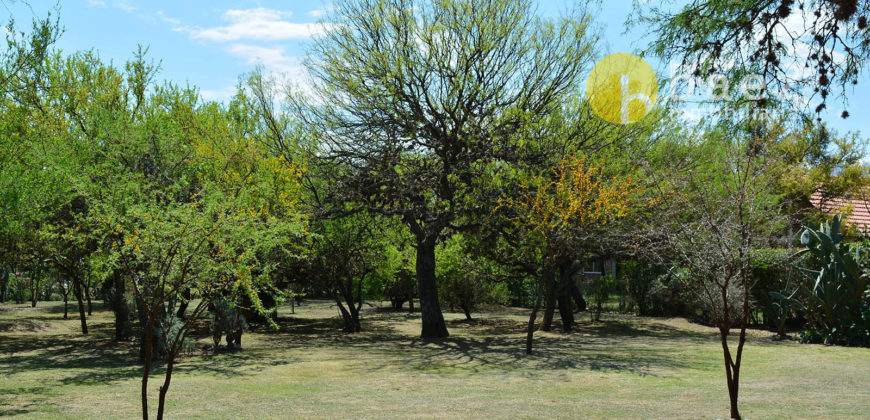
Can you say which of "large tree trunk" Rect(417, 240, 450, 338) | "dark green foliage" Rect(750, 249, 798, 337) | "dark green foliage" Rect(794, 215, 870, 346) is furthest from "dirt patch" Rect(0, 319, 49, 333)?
"dark green foliage" Rect(794, 215, 870, 346)

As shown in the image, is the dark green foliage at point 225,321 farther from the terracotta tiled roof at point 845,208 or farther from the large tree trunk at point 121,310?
the terracotta tiled roof at point 845,208

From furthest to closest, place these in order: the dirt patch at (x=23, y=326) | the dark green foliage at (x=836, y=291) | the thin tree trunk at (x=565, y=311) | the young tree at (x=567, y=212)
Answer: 1. the dirt patch at (x=23, y=326)
2. the thin tree trunk at (x=565, y=311)
3. the dark green foliage at (x=836, y=291)
4. the young tree at (x=567, y=212)

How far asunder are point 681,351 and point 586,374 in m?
4.61

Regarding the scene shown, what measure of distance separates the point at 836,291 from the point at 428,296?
10626 mm

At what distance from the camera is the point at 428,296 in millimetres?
19328

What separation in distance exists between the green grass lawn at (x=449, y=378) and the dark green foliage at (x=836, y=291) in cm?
78

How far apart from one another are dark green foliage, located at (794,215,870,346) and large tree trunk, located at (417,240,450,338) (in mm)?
9727

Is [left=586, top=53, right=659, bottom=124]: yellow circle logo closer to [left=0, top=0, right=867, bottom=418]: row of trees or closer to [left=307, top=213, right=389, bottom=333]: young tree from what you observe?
[left=0, top=0, right=867, bottom=418]: row of trees

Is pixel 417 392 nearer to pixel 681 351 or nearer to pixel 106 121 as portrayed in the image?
pixel 681 351

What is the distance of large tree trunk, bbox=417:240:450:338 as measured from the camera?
1927 cm

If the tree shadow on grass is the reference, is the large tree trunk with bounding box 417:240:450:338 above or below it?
above

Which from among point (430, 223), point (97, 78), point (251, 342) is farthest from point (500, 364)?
point (97, 78)

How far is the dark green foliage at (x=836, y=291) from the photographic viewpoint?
15.0 meters

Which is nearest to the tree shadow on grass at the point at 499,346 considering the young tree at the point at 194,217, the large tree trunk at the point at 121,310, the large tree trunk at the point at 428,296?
the large tree trunk at the point at 428,296
